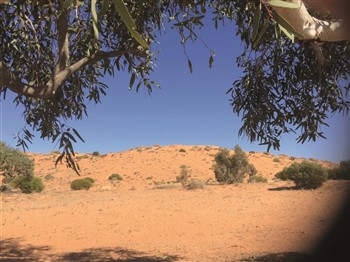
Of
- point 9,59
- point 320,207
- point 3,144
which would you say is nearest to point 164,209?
point 320,207

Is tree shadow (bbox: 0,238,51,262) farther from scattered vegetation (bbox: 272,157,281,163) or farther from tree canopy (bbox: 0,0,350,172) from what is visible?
scattered vegetation (bbox: 272,157,281,163)

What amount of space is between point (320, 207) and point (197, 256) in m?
8.76

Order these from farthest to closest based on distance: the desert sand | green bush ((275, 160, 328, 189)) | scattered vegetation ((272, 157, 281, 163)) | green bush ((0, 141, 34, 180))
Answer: scattered vegetation ((272, 157, 281, 163)) → green bush ((0, 141, 34, 180)) → green bush ((275, 160, 328, 189)) → the desert sand

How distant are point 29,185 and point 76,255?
2212cm

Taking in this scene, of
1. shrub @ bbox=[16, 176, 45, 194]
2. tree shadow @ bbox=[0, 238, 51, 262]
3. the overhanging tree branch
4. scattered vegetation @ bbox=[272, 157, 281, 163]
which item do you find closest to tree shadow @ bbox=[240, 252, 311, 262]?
tree shadow @ bbox=[0, 238, 51, 262]

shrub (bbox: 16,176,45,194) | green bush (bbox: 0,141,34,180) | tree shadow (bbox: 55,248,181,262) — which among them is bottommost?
tree shadow (bbox: 55,248,181,262)

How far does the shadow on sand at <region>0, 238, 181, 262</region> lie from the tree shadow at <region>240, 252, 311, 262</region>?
5.95 ft

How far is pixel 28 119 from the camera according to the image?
24.8 ft

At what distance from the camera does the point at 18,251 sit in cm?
1115

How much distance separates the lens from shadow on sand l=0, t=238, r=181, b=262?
986 centimetres

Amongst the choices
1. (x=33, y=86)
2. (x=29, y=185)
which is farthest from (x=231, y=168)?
(x=33, y=86)

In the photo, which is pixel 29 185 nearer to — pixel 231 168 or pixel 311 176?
pixel 231 168

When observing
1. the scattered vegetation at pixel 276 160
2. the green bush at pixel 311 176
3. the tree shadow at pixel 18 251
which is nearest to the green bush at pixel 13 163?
the tree shadow at pixel 18 251

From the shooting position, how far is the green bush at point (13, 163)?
101 feet
